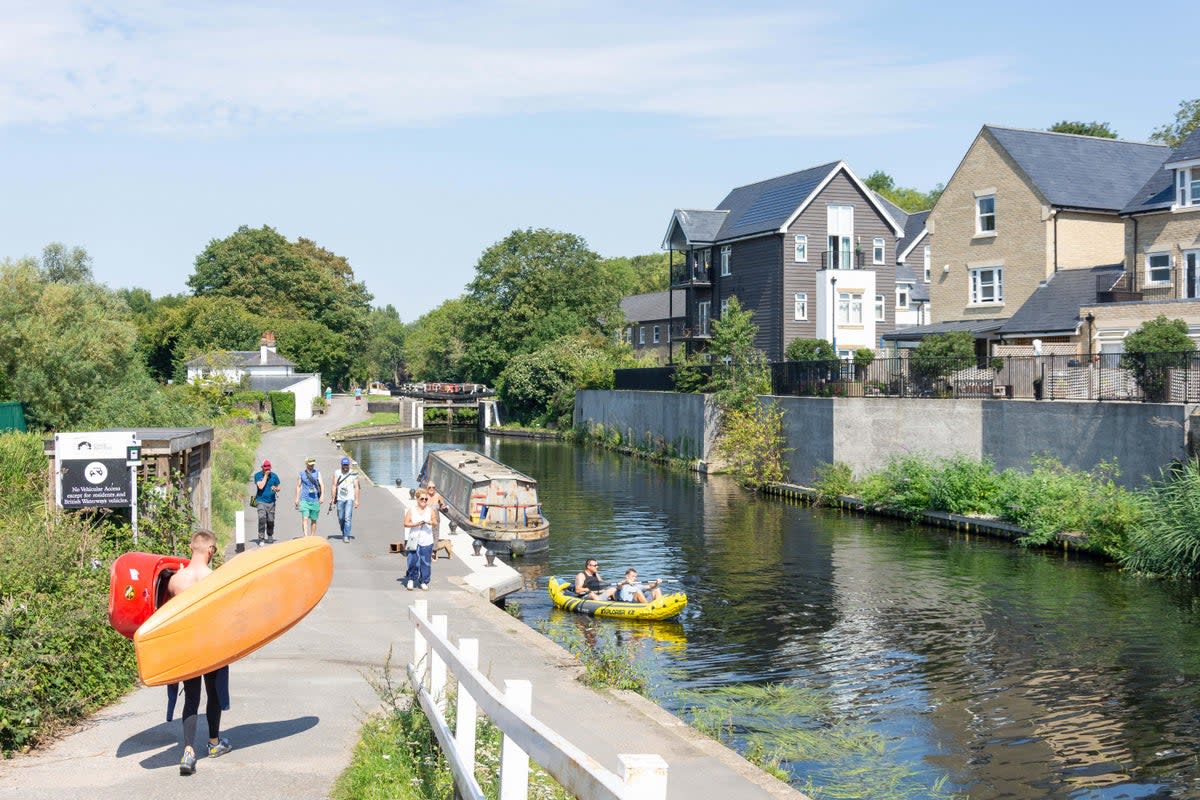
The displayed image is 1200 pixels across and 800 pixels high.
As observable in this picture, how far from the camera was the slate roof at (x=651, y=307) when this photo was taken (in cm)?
9321

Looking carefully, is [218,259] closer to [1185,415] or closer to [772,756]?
[1185,415]

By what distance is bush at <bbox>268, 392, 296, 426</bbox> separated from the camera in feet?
274

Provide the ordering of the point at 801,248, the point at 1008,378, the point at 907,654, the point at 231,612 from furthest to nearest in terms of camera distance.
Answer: the point at 801,248, the point at 1008,378, the point at 907,654, the point at 231,612

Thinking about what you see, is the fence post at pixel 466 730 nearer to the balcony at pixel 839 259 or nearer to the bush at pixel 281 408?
the balcony at pixel 839 259

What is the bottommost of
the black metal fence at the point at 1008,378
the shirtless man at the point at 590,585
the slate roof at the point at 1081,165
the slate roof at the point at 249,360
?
the shirtless man at the point at 590,585

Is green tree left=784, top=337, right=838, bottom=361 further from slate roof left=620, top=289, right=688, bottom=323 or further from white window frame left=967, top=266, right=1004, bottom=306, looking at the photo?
slate roof left=620, top=289, right=688, bottom=323

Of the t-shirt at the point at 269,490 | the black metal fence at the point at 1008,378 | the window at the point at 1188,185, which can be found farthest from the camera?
the window at the point at 1188,185

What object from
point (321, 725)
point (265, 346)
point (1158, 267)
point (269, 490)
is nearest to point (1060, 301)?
point (1158, 267)

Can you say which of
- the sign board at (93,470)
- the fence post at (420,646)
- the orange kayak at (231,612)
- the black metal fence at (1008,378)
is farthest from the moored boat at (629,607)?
the black metal fence at (1008,378)

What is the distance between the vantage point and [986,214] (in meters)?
53.8

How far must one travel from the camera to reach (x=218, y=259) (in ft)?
401

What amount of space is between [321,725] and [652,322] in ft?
285

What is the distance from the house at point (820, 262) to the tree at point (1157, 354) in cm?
2603

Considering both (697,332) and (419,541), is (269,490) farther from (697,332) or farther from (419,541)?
(697,332)
